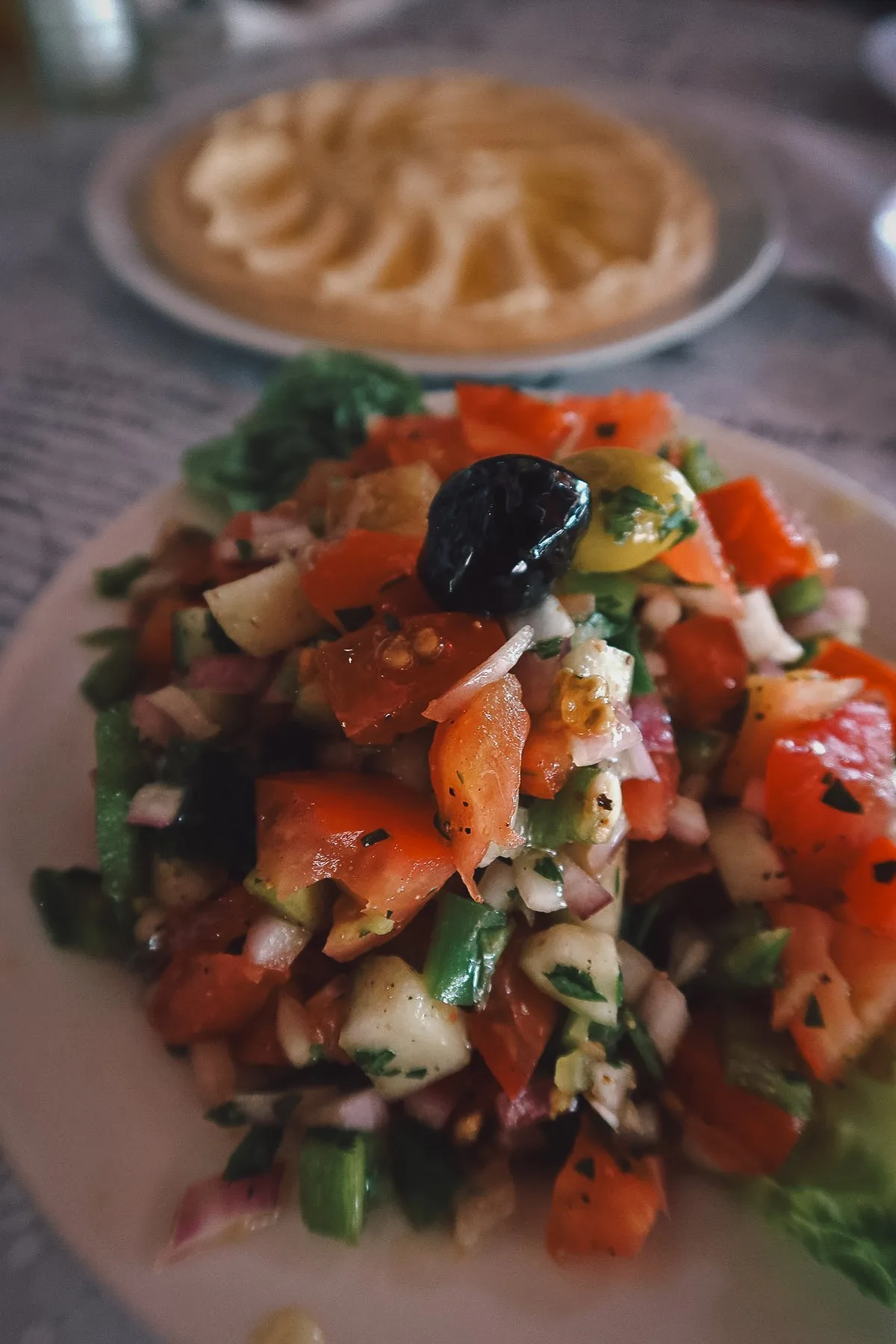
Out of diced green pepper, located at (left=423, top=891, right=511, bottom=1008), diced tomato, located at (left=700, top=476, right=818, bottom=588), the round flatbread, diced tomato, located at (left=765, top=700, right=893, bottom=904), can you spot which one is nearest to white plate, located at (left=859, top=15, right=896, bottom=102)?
the round flatbread

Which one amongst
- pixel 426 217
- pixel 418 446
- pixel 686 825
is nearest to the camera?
pixel 686 825

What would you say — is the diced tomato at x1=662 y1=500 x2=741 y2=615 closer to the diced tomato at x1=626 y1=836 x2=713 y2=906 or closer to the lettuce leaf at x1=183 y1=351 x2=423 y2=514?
the diced tomato at x1=626 y1=836 x2=713 y2=906

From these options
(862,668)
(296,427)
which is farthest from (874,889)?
(296,427)

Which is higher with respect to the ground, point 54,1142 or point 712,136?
point 712,136

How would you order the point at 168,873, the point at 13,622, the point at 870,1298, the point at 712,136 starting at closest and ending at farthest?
the point at 870,1298
the point at 168,873
the point at 13,622
the point at 712,136

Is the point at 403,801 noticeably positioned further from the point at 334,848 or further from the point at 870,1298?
the point at 870,1298

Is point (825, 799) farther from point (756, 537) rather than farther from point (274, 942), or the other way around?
point (274, 942)

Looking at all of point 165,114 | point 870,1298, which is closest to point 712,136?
point 165,114
